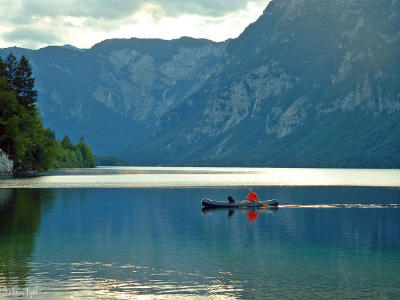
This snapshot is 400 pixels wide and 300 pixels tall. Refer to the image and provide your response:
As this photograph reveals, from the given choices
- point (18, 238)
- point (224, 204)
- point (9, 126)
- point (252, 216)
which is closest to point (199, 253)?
point (18, 238)

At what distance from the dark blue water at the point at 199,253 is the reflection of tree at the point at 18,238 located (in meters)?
0.10

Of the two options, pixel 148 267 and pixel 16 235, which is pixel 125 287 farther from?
pixel 16 235

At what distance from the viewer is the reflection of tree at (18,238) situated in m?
41.3

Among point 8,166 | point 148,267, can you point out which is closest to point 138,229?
point 148,267

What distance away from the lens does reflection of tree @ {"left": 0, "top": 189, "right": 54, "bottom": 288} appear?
41281 mm

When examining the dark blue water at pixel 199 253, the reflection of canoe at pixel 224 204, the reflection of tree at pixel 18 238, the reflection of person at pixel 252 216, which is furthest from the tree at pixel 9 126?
the reflection of person at pixel 252 216

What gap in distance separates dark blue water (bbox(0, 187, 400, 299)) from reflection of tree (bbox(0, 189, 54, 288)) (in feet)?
0.33

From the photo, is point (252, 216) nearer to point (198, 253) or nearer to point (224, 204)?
point (224, 204)

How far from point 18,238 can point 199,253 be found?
18.2m

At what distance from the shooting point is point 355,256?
49.7 m

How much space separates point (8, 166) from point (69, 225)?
13210cm

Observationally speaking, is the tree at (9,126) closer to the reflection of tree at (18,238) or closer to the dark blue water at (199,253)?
the reflection of tree at (18,238)

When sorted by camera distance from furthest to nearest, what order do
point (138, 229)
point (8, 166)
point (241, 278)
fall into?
point (8, 166) → point (138, 229) → point (241, 278)

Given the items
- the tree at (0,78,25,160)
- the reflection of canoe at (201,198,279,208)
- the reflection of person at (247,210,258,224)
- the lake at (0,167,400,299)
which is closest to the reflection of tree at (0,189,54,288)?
the lake at (0,167,400,299)
